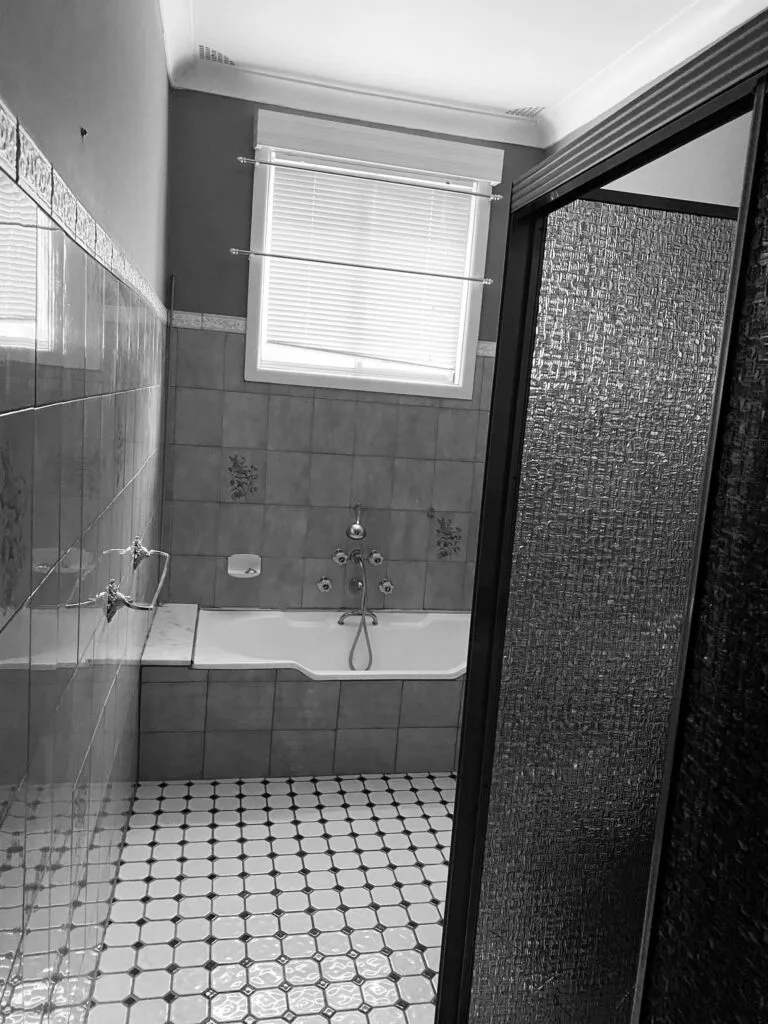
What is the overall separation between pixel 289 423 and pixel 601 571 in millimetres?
2492

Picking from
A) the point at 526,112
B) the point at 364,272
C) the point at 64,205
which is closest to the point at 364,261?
the point at 364,272

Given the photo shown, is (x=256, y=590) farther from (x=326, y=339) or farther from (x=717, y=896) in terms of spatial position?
(x=717, y=896)

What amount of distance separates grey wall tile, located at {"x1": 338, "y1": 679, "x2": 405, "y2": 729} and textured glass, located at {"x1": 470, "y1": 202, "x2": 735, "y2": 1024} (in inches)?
67.1

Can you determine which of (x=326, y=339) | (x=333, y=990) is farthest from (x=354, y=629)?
(x=333, y=990)

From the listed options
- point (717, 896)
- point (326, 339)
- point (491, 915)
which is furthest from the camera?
point (326, 339)

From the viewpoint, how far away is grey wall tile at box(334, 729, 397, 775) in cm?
330

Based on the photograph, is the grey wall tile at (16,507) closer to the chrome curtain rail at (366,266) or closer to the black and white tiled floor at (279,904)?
the black and white tiled floor at (279,904)

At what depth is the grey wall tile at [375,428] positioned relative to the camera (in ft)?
12.5

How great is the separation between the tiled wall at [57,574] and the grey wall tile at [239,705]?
2.73ft

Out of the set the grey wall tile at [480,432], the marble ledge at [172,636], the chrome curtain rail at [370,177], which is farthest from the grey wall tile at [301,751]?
the chrome curtain rail at [370,177]

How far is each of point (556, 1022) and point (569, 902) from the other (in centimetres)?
24

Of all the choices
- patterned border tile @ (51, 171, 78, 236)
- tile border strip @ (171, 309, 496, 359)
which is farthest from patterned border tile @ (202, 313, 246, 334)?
patterned border tile @ (51, 171, 78, 236)

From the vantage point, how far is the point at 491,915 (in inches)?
65.2

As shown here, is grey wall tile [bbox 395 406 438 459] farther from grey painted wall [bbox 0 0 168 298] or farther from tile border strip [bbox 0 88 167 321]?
tile border strip [bbox 0 88 167 321]
